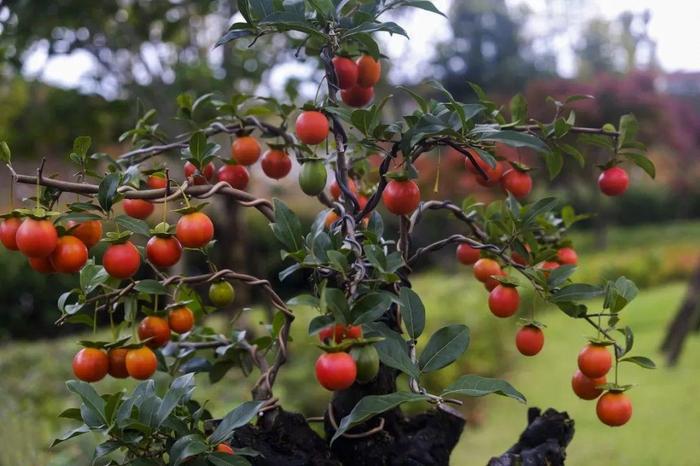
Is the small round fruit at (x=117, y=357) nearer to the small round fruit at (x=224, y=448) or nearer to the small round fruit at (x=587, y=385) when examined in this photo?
the small round fruit at (x=224, y=448)

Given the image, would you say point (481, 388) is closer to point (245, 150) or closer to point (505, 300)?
point (505, 300)

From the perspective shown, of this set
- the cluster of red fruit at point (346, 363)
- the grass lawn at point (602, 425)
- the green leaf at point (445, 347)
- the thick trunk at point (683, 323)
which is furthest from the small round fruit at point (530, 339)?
the thick trunk at point (683, 323)

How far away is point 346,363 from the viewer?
1.92 feet

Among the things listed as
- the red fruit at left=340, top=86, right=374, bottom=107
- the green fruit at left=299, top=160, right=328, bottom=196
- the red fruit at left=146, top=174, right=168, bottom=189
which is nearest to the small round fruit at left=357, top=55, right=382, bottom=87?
the red fruit at left=340, top=86, right=374, bottom=107

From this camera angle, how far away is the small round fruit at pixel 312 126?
76cm

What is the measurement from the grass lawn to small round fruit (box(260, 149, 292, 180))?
3.17 feet

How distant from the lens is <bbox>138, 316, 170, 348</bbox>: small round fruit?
2.66 ft

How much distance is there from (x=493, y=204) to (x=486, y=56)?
30.5ft

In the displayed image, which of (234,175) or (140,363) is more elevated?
(234,175)

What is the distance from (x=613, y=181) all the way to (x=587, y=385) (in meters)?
0.26

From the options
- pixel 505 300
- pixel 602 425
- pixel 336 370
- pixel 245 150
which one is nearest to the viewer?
pixel 336 370

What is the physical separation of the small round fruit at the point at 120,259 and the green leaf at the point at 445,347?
0.29m

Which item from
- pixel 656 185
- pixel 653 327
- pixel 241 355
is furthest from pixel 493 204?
pixel 656 185

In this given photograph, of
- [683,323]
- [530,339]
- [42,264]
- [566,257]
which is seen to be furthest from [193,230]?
[683,323]
